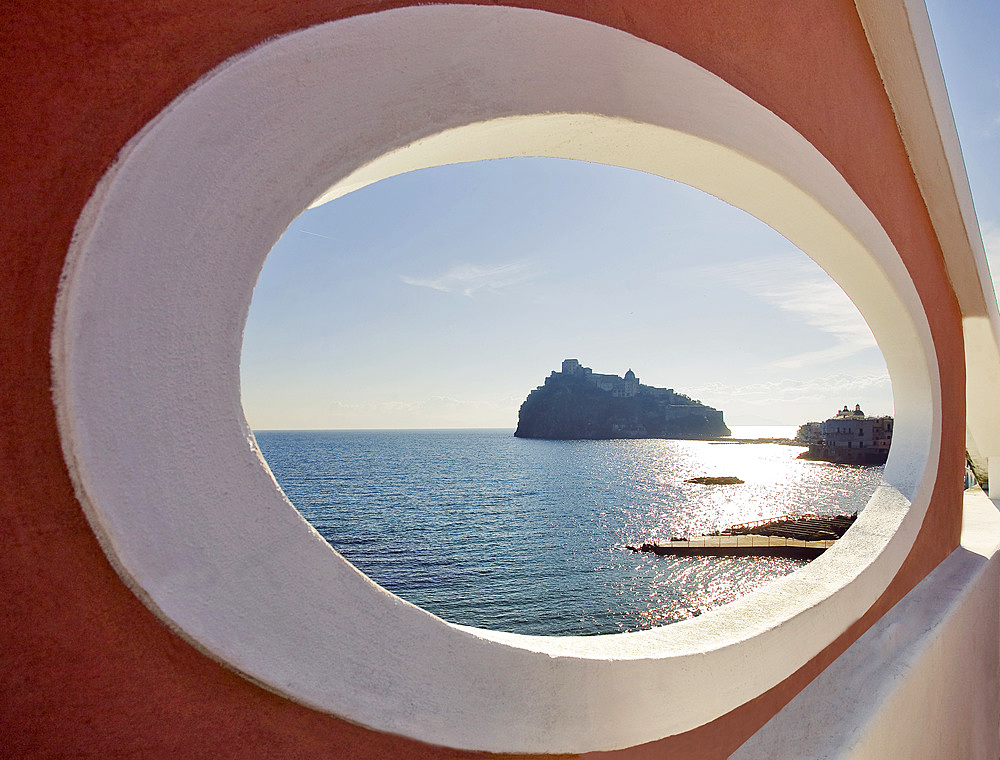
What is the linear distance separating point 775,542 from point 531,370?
61.6 metres

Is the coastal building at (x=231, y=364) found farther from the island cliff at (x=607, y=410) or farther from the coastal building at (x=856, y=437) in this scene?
the island cliff at (x=607, y=410)

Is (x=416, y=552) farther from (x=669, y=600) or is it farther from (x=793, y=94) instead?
(x=793, y=94)

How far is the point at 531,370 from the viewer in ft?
286

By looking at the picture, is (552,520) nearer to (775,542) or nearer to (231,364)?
(775,542)

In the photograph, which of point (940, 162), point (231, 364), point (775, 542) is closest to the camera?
point (231, 364)

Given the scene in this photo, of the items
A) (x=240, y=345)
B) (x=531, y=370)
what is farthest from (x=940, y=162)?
(x=531, y=370)

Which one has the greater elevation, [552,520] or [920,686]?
[920,686]

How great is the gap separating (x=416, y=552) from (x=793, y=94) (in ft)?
105

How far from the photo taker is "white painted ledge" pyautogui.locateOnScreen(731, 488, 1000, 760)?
1.68 metres

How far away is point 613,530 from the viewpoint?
37906 mm

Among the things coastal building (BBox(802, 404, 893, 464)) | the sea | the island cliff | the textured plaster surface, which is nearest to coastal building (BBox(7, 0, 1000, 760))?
the textured plaster surface

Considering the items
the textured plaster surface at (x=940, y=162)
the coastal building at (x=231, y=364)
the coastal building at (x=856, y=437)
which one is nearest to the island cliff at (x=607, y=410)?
the coastal building at (x=856, y=437)

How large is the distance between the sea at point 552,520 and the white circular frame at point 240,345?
33.8ft

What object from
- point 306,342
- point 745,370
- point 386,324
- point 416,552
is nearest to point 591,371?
point 745,370
